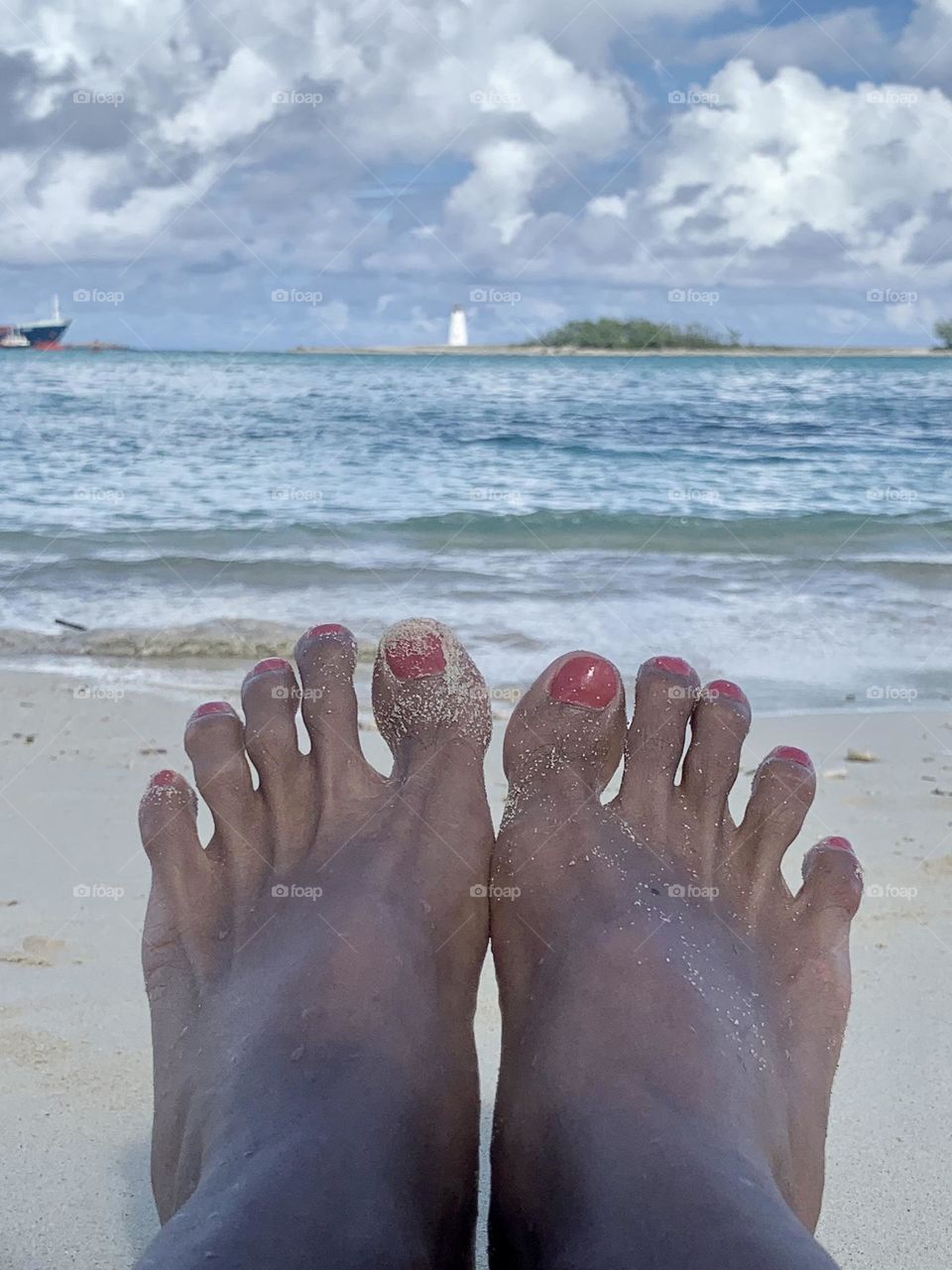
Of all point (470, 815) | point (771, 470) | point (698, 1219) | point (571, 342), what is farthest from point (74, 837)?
point (571, 342)

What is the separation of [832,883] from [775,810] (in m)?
0.14

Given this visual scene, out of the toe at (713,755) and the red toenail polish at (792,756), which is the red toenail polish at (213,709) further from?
the red toenail polish at (792,756)

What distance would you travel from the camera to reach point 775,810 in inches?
66.8

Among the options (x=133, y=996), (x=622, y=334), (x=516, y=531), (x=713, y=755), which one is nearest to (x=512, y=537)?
(x=516, y=531)

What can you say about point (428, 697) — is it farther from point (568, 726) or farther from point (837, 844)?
point (837, 844)


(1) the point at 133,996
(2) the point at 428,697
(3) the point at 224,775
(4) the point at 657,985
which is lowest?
(1) the point at 133,996

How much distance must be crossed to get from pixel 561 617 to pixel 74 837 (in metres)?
2.23

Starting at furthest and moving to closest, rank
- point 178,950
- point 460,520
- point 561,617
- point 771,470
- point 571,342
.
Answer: point 571,342
point 771,470
point 460,520
point 561,617
point 178,950

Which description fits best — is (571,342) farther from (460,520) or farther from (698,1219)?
(698,1219)

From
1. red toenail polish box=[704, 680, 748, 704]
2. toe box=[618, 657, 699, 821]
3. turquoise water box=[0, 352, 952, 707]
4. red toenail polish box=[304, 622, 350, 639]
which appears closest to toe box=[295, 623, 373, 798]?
red toenail polish box=[304, 622, 350, 639]

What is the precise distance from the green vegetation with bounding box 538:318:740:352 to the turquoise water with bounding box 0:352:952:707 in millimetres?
9781

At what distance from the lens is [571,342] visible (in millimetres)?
23047

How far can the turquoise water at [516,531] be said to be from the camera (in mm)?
3998

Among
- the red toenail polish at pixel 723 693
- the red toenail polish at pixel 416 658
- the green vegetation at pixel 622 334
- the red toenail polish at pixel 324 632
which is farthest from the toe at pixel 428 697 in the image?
the green vegetation at pixel 622 334
